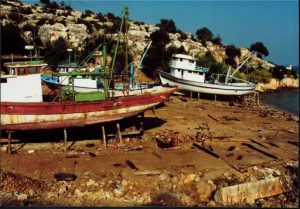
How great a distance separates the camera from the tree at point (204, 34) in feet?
233

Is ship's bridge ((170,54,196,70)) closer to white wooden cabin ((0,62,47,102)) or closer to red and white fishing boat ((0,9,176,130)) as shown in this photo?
red and white fishing boat ((0,9,176,130))

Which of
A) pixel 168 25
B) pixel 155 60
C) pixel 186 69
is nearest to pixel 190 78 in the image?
pixel 186 69

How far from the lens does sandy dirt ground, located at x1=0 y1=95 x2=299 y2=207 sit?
15.2 metres

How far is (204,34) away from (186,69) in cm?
3515

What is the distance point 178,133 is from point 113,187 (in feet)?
32.9

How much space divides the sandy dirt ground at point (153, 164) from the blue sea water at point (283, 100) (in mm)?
13092

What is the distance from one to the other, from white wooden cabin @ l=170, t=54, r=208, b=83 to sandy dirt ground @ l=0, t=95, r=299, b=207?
477 inches

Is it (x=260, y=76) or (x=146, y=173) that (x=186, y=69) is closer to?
(x=260, y=76)

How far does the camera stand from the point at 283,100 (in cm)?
4762

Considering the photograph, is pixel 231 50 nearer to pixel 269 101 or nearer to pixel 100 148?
pixel 269 101

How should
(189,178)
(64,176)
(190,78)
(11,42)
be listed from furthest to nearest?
(11,42) < (190,78) < (64,176) < (189,178)

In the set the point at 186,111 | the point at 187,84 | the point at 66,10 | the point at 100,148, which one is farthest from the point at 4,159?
the point at 66,10

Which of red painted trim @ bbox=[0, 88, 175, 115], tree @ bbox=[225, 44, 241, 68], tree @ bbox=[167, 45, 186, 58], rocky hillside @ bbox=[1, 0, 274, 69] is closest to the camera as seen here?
red painted trim @ bbox=[0, 88, 175, 115]

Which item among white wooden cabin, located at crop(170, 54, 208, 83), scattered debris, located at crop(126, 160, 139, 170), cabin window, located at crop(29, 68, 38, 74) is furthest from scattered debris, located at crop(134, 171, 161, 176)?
white wooden cabin, located at crop(170, 54, 208, 83)
